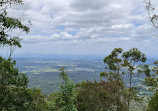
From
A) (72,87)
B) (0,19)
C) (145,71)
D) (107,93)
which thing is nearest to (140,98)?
(145,71)

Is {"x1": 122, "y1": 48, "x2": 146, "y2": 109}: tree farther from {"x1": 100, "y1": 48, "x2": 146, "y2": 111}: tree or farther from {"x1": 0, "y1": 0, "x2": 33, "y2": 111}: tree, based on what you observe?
{"x1": 0, "y1": 0, "x2": 33, "y2": 111}: tree

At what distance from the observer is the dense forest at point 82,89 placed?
8219 millimetres

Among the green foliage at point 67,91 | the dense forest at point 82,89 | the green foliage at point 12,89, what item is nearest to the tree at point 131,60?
the dense forest at point 82,89

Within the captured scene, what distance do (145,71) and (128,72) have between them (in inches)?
86.7

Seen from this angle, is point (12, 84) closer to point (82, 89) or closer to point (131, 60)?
point (82, 89)

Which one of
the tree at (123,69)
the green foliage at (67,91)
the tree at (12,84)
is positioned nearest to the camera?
the tree at (12,84)

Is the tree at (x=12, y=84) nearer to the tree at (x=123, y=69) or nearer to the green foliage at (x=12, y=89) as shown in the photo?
the green foliage at (x=12, y=89)

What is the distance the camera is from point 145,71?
1898cm

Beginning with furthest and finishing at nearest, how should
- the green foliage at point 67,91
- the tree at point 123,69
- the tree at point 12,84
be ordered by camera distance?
the tree at point 123,69
the green foliage at point 67,91
the tree at point 12,84

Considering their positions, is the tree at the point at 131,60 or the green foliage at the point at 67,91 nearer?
the green foliage at the point at 67,91

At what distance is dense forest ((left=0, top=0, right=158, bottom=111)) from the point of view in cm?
822

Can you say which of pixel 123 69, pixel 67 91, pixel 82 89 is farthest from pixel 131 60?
pixel 67 91

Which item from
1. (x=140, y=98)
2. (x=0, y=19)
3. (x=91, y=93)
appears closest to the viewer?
(x=0, y=19)

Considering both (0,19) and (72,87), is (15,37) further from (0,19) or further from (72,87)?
(72,87)
